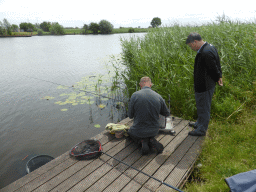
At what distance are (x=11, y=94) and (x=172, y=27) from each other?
8876 mm

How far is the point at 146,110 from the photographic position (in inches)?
112

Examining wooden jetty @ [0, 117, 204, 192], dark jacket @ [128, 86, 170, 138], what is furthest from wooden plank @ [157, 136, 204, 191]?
dark jacket @ [128, 86, 170, 138]

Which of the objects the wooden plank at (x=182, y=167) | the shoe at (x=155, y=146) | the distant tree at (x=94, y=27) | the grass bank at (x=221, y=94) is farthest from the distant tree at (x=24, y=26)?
the wooden plank at (x=182, y=167)

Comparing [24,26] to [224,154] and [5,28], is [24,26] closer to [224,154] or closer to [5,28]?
[5,28]

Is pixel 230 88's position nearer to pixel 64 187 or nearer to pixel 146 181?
pixel 146 181

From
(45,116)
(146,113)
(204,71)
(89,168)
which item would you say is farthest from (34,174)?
(45,116)

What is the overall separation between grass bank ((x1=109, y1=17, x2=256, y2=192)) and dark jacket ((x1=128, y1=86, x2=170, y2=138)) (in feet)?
3.44

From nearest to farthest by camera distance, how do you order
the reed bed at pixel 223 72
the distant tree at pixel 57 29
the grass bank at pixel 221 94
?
the grass bank at pixel 221 94 < the reed bed at pixel 223 72 < the distant tree at pixel 57 29

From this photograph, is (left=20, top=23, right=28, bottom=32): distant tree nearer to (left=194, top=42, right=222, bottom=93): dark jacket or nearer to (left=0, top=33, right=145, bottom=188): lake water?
(left=0, top=33, right=145, bottom=188): lake water

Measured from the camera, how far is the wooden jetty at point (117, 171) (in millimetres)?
2350

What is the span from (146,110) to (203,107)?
4.29 ft

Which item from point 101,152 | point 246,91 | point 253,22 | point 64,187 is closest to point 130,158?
point 101,152

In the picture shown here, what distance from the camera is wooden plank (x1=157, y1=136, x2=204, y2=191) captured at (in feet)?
7.96

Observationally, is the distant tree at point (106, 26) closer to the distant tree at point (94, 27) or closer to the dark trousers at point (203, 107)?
the distant tree at point (94, 27)
